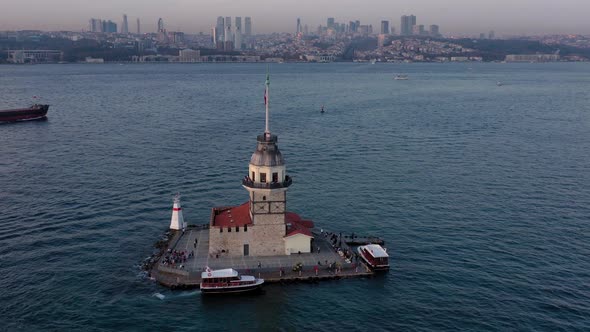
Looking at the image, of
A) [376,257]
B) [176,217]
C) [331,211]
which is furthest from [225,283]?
[331,211]

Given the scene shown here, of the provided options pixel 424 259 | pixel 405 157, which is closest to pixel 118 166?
pixel 405 157

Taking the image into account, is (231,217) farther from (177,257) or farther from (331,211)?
(331,211)

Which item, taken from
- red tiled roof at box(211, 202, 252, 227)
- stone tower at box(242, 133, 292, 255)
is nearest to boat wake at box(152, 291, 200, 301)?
red tiled roof at box(211, 202, 252, 227)

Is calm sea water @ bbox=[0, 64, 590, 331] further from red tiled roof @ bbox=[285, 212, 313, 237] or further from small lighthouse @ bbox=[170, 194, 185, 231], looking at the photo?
red tiled roof @ bbox=[285, 212, 313, 237]

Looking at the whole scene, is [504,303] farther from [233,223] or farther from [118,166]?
[118,166]

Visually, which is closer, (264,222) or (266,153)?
(266,153)

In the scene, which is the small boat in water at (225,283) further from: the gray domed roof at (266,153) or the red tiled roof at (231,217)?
the gray domed roof at (266,153)
